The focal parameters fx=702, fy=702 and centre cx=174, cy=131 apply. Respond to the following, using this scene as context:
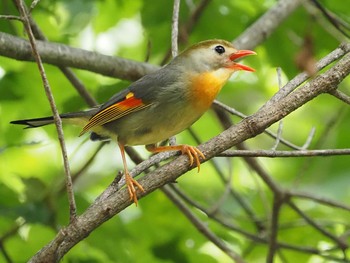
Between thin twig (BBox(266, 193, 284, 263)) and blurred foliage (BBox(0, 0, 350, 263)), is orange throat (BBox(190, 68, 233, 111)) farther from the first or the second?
thin twig (BBox(266, 193, 284, 263))

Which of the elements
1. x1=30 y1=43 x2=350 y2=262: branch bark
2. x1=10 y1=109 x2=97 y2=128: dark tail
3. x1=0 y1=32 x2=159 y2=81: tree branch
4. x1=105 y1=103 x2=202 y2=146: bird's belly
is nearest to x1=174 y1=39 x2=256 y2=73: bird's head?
x1=105 y1=103 x2=202 y2=146: bird's belly

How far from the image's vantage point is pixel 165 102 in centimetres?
421

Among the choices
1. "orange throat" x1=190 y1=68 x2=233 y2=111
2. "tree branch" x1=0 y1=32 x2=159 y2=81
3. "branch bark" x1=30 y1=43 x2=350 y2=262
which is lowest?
"branch bark" x1=30 y1=43 x2=350 y2=262

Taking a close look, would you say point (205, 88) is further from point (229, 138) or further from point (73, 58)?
point (229, 138)

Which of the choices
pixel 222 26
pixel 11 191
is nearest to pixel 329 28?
pixel 222 26

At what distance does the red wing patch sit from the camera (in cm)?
427

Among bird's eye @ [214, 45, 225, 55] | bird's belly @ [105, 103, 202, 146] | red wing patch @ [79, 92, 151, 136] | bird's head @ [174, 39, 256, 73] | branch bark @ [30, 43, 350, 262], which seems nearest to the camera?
branch bark @ [30, 43, 350, 262]

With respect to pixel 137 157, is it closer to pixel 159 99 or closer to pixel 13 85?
pixel 159 99

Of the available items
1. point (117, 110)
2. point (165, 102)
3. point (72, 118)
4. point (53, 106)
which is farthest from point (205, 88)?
point (53, 106)

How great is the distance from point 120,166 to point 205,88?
7.82 feet

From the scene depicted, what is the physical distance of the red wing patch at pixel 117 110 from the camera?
4270 mm

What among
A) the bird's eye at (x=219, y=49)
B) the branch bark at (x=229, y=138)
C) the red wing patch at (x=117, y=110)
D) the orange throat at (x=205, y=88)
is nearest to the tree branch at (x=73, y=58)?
the red wing patch at (x=117, y=110)

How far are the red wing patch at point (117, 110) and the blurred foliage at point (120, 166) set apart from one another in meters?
0.39

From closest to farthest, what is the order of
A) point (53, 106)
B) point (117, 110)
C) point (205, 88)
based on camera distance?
point (53, 106) < point (205, 88) < point (117, 110)
